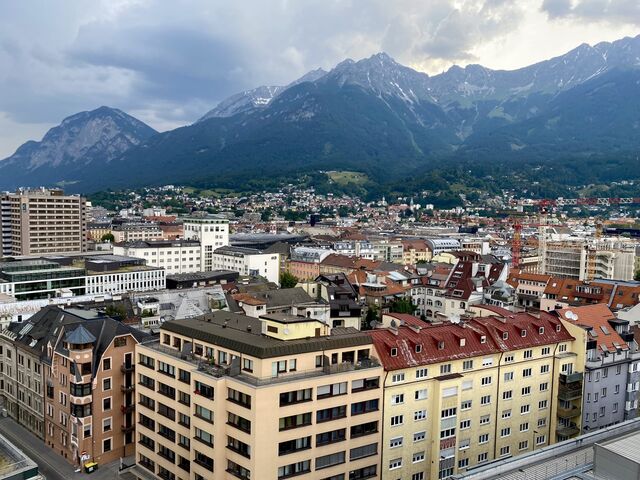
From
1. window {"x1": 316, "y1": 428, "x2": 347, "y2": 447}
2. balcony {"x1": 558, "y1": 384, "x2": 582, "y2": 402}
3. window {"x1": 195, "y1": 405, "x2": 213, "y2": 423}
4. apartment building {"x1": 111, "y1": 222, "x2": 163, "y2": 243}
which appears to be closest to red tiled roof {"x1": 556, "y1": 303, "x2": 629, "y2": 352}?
balcony {"x1": 558, "y1": 384, "x2": 582, "y2": 402}

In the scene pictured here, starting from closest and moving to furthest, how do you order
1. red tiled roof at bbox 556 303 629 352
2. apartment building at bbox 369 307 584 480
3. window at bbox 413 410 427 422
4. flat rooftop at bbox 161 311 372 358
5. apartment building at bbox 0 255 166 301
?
flat rooftop at bbox 161 311 372 358 < apartment building at bbox 369 307 584 480 < window at bbox 413 410 427 422 < red tiled roof at bbox 556 303 629 352 < apartment building at bbox 0 255 166 301

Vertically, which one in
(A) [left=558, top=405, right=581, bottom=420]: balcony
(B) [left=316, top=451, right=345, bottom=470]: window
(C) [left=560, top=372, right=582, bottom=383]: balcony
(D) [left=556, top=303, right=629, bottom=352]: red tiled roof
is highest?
(D) [left=556, top=303, right=629, bottom=352]: red tiled roof

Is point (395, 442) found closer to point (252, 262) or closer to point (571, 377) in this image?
point (571, 377)

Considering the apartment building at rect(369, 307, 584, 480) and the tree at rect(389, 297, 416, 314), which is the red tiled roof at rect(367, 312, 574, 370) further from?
the tree at rect(389, 297, 416, 314)

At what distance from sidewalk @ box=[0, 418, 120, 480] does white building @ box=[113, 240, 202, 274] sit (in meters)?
74.1

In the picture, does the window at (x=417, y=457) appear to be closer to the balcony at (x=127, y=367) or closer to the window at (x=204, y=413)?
the window at (x=204, y=413)

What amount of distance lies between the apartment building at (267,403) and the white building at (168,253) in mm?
91016

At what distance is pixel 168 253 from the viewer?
134375mm

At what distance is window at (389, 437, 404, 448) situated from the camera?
38875 mm

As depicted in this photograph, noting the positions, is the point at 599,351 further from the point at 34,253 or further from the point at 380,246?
the point at 34,253

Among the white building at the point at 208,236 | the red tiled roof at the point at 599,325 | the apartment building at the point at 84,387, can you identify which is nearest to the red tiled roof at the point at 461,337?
the red tiled roof at the point at 599,325

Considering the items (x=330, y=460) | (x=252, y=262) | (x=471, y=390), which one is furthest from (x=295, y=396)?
(x=252, y=262)

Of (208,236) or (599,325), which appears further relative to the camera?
(208,236)

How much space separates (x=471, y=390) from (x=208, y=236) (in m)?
107
